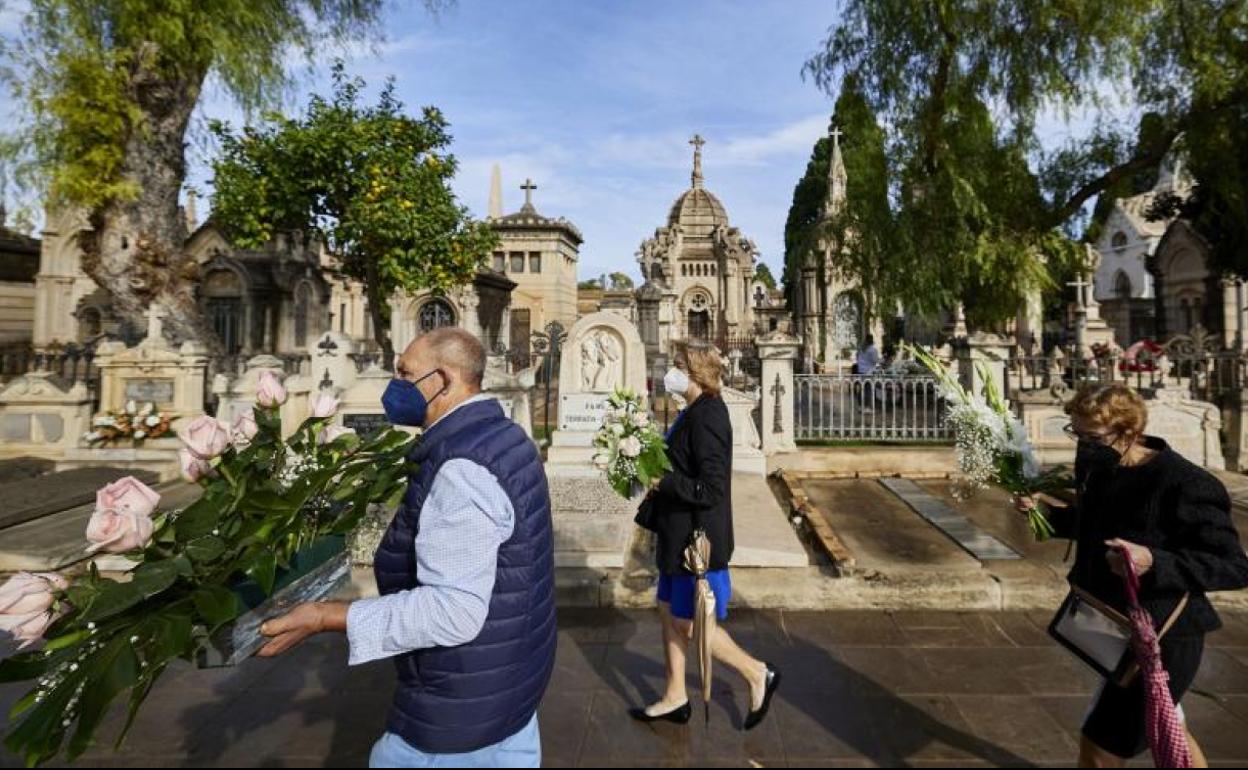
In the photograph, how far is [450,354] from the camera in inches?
83.7

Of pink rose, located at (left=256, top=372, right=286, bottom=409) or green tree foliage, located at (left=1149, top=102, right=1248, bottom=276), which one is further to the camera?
green tree foliage, located at (left=1149, top=102, right=1248, bottom=276)

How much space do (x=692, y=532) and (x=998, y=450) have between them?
156 centimetres

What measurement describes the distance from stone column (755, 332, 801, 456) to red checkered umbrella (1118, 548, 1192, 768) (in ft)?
27.8

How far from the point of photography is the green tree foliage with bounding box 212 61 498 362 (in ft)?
65.3

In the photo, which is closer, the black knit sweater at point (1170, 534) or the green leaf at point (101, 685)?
the green leaf at point (101, 685)

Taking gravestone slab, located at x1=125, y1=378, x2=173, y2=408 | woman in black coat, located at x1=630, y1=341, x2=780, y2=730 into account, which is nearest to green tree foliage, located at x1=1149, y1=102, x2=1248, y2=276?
woman in black coat, located at x1=630, y1=341, x2=780, y2=730

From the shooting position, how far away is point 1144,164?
1231 centimetres

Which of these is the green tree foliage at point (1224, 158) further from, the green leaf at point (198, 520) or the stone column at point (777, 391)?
the green leaf at point (198, 520)

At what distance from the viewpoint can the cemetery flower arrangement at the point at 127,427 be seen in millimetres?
9867

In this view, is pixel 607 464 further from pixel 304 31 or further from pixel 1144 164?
pixel 304 31

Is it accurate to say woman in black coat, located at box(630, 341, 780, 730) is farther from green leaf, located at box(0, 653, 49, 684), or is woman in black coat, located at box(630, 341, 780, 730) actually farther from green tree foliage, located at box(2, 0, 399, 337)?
A: green tree foliage, located at box(2, 0, 399, 337)

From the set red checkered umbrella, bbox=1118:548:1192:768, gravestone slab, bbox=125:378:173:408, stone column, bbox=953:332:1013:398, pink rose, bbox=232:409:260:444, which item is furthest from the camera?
stone column, bbox=953:332:1013:398

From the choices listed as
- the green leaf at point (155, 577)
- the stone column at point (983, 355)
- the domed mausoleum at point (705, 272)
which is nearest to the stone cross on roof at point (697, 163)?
the domed mausoleum at point (705, 272)

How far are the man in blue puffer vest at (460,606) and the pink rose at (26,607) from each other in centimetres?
51
